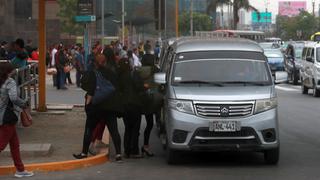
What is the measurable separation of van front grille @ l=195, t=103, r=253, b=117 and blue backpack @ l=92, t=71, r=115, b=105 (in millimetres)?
1506

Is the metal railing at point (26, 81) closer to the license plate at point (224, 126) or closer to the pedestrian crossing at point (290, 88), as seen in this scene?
the license plate at point (224, 126)

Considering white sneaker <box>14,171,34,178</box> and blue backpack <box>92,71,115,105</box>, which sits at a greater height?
blue backpack <box>92,71,115,105</box>

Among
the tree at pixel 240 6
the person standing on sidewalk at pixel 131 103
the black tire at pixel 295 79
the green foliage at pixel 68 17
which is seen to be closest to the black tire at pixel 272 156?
the person standing on sidewalk at pixel 131 103

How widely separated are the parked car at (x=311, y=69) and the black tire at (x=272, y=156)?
1425 centimetres

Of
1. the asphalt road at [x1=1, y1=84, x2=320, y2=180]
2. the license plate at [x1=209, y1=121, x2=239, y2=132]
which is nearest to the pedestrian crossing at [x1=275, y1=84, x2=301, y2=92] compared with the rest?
the asphalt road at [x1=1, y1=84, x2=320, y2=180]

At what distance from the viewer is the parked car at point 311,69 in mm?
24484

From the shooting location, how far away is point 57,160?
10547 millimetres

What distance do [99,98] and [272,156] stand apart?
2923mm

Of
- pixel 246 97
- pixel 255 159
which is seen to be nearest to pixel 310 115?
pixel 255 159

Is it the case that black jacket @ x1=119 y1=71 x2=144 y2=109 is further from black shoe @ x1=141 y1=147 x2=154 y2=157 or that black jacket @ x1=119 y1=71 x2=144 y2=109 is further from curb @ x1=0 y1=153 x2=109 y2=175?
curb @ x1=0 y1=153 x2=109 y2=175

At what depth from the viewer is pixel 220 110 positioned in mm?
10031

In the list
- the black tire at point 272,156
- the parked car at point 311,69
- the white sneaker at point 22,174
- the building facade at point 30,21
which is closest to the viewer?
the white sneaker at point 22,174

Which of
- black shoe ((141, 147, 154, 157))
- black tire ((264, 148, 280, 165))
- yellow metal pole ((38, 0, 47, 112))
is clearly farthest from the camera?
yellow metal pole ((38, 0, 47, 112))

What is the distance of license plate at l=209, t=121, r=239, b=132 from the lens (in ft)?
32.8
